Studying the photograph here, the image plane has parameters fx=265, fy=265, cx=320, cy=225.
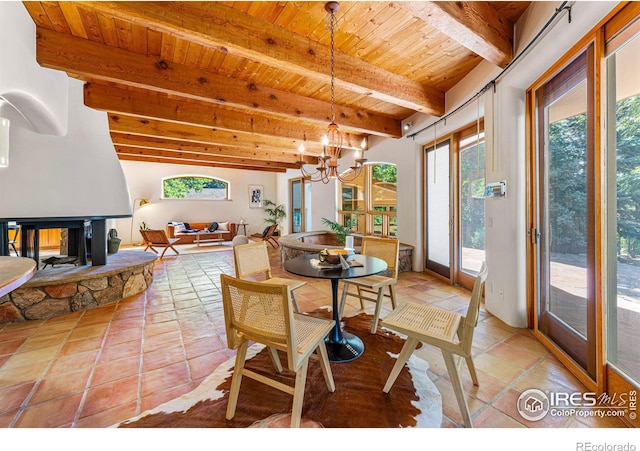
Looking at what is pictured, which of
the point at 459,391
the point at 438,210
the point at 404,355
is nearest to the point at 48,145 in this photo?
the point at 404,355

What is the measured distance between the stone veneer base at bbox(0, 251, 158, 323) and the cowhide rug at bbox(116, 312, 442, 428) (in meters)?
2.17

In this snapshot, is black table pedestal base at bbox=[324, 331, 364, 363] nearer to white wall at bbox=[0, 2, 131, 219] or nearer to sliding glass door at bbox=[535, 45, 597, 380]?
sliding glass door at bbox=[535, 45, 597, 380]

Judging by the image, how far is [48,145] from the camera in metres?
2.79

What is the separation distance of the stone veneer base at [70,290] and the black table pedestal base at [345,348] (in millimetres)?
2726

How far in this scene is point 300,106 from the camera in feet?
11.5

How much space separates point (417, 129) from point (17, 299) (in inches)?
204

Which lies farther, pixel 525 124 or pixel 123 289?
pixel 123 289

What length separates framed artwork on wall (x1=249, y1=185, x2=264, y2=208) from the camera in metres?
9.85

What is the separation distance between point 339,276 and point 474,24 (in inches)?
79.3

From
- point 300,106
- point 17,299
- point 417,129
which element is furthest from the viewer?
point 417,129

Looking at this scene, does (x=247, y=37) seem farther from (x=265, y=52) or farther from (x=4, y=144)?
(x=4, y=144)

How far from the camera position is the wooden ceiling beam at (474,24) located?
5.48 ft
